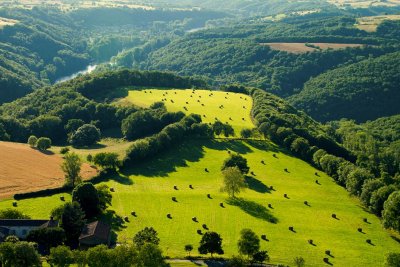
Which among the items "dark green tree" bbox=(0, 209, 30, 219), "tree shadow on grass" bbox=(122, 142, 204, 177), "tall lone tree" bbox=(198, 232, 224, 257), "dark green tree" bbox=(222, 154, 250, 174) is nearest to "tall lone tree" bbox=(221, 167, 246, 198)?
"dark green tree" bbox=(222, 154, 250, 174)

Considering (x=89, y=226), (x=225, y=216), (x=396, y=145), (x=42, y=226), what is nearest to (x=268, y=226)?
(x=225, y=216)

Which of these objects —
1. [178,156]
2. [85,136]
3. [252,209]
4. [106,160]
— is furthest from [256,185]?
[85,136]

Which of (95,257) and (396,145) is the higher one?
(95,257)

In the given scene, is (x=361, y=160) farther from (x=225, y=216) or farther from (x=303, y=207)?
(x=225, y=216)

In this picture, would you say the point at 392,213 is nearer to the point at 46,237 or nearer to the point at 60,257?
the point at 60,257

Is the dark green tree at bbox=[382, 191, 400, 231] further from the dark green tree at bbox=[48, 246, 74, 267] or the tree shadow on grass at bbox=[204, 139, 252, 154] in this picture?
the dark green tree at bbox=[48, 246, 74, 267]

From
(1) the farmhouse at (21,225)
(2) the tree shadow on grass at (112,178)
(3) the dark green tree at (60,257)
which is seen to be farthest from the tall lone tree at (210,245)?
(2) the tree shadow on grass at (112,178)
